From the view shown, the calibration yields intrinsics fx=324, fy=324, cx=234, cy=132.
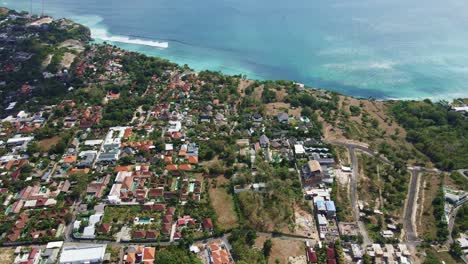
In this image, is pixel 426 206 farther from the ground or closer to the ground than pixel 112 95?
closer to the ground

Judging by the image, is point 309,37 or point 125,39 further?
point 309,37

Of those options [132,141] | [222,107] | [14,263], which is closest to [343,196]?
[222,107]

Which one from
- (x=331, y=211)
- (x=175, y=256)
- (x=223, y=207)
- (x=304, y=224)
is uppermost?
(x=331, y=211)

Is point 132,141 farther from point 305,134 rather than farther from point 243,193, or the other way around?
point 305,134

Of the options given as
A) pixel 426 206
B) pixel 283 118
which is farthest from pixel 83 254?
pixel 426 206

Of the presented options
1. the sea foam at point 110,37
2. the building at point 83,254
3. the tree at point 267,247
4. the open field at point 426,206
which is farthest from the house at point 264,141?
the sea foam at point 110,37

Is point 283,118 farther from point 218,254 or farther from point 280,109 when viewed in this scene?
point 218,254

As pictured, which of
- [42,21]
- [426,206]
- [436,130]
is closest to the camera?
[426,206]

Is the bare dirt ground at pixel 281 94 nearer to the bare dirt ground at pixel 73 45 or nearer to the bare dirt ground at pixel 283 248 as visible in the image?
the bare dirt ground at pixel 283 248

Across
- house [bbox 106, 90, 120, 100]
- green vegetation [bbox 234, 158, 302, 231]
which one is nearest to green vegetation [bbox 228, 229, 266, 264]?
green vegetation [bbox 234, 158, 302, 231]

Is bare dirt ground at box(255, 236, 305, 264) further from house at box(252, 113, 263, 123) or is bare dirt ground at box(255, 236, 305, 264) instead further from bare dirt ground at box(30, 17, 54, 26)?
bare dirt ground at box(30, 17, 54, 26)
